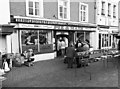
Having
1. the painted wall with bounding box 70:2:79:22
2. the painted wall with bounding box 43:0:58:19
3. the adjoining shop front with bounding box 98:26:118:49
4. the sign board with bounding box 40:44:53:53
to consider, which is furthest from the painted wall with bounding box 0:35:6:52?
the adjoining shop front with bounding box 98:26:118:49

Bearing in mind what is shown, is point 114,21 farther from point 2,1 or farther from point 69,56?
point 2,1

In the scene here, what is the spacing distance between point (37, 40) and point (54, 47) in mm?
2073

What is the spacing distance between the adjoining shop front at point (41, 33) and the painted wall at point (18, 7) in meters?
0.56

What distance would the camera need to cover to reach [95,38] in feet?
64.1

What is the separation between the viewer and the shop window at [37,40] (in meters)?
12.4

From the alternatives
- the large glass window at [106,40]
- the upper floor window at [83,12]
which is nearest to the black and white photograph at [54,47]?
the upper floor window at [83,12]

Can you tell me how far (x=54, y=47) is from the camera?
14.7 m

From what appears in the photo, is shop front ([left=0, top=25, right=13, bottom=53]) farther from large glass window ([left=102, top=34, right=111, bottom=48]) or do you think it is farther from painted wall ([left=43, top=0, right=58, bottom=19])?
large glass window ([left=102, top=34, right=111, bottom=48])

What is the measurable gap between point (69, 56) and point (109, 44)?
13.6m

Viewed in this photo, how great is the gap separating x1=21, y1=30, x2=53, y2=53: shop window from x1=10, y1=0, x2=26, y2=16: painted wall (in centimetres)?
135

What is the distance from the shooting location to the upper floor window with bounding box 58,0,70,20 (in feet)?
49.1

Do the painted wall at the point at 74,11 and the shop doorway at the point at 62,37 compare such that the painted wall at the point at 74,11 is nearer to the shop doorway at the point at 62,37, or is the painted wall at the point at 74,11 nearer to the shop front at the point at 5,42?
the shop doorway at the point at 62,37

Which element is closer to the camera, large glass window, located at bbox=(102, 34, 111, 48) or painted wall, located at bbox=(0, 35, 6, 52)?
painted wall, located at bbox=(0, 35, 6, 52)

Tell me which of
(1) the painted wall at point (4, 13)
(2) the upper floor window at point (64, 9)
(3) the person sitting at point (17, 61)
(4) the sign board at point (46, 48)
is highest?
(2) the upper floor window at point (64, 9)
